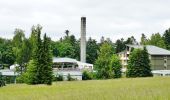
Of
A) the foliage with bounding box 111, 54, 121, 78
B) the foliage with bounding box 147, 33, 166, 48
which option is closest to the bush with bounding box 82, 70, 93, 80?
the foliage with bounding box 111, 54, 121, 78

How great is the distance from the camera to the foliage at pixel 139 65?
266ft

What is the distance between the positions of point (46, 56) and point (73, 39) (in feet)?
339

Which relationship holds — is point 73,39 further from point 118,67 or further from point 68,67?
point 118,67

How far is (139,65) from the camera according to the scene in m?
81.2

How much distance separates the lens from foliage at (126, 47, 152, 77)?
80.9 meters

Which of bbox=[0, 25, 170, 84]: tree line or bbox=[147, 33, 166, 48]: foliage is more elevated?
bbox=[147, 33, 166, 48]: foliage

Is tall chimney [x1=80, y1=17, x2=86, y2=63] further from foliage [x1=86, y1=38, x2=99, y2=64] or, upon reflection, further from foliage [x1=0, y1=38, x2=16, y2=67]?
foliage [x1=0, y1=38, x2=16, y2=67]

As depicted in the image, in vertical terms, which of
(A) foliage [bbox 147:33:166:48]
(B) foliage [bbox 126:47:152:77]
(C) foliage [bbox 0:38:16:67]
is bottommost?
(B) foliage [bbox 126:47:152:77]

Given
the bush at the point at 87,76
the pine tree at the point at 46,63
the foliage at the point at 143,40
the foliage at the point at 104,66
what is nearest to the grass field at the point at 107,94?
the pine tree at the point at 46,63

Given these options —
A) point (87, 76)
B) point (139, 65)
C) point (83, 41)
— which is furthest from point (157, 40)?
point (139, 65)

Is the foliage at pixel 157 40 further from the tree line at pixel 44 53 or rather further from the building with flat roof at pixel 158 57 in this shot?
the building with flat roof at pixel 158 57

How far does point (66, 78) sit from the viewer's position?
85.1 meters

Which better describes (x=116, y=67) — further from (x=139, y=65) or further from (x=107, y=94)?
(x=107, y=94)

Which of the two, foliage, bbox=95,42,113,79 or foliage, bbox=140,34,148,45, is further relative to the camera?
foliage, bbox=140,34,148,45
